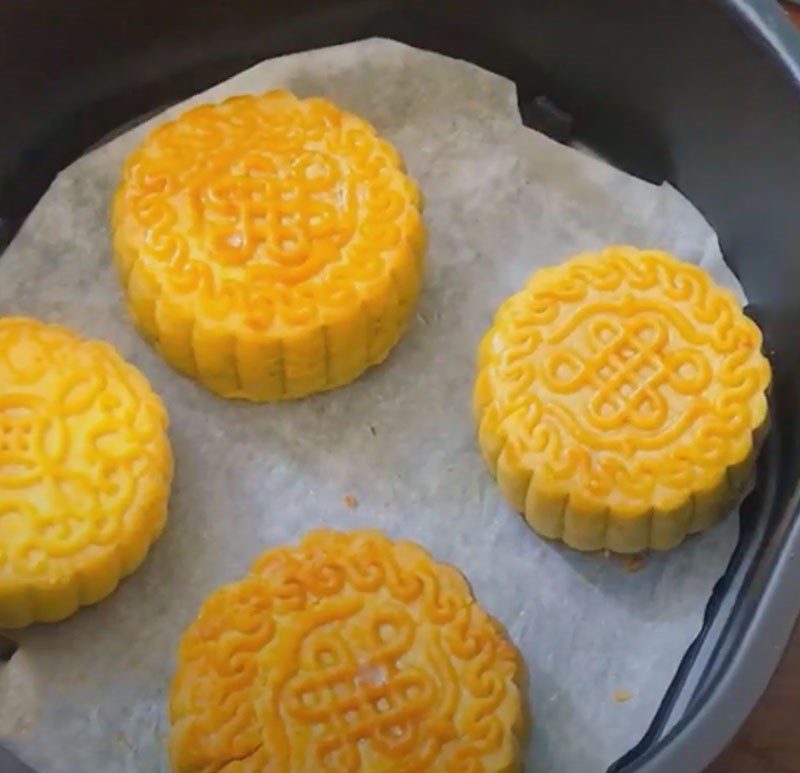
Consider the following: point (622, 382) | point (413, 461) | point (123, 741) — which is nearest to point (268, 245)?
point (413, 461)

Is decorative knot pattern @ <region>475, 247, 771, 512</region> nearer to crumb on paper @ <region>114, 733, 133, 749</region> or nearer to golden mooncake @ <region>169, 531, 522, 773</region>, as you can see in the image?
golden mooncake @ <region>169, 531, 522, 773</region>

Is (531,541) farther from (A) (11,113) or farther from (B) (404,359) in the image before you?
(A) (11,113)

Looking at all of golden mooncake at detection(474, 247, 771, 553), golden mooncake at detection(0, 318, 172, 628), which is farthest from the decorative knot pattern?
golden mooncake at detection(0, 318, 172, 628)

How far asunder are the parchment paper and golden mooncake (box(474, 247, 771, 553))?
6 cm

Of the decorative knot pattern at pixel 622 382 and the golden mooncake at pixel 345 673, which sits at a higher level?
A: the decorative knot pattern at pixel 622 382

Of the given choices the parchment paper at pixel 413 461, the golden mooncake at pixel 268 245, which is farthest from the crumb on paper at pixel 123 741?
the golden mooncake at pixel 268 245

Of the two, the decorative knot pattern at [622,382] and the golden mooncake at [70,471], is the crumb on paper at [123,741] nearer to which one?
the golden mooncake at [70,471]

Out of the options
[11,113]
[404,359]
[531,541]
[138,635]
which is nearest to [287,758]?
[138,635]

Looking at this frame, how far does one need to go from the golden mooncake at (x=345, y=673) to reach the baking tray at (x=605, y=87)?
0.15 m

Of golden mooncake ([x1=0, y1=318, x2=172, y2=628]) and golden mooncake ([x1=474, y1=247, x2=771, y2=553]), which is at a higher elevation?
golden mooncake ([x1=474, y1=247, x2=771, y2=553])

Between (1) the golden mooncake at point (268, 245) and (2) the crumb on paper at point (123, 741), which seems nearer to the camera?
(2) the crumb on paper at point (123, 741)

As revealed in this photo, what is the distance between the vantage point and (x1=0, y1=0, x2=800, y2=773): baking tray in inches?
52.6

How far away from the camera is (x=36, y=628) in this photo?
4.26 ft

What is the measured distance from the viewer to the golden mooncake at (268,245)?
1355 mm
